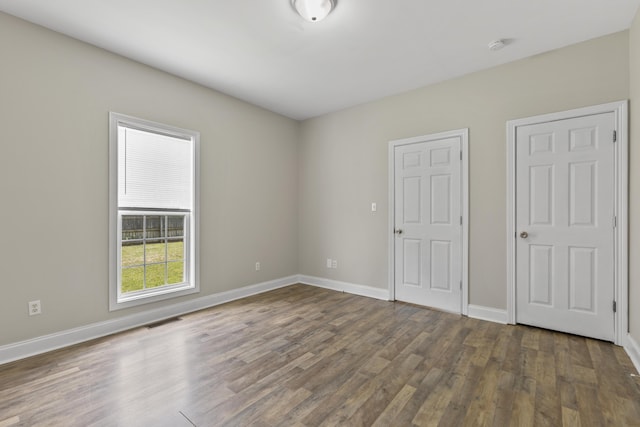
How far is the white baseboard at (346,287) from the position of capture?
4157 mm

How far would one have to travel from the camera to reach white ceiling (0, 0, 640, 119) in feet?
7.67

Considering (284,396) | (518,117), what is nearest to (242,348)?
(284,396)

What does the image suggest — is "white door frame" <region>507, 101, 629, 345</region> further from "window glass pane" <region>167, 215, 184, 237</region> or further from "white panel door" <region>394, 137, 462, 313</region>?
"window glass pane" <region>167, 215, 184, 237</region>

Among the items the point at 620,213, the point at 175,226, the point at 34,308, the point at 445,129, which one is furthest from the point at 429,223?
the point at 34,308

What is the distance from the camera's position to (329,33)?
2678mm

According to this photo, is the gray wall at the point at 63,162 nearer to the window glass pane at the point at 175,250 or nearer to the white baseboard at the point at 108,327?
the white baseboard at the point at 108,327

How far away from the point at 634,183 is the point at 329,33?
2888 millimetres

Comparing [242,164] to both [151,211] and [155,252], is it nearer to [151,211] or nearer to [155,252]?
[151,211]

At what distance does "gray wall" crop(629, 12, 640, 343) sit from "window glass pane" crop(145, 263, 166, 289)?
4.49 m

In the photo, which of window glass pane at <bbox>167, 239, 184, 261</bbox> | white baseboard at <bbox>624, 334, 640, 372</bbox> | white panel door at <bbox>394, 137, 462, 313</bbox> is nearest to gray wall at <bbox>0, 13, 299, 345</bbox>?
window glass pane at <bbox>167, 239, 184, 261</bbox>

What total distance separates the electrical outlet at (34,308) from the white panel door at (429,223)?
12.4 ft

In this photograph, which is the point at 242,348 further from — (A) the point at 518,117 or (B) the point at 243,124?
(A) the point at 518,117

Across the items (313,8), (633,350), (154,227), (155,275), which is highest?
(313,8)

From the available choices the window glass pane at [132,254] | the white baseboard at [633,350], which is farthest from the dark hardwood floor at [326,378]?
the window glass pane at [132,254]
